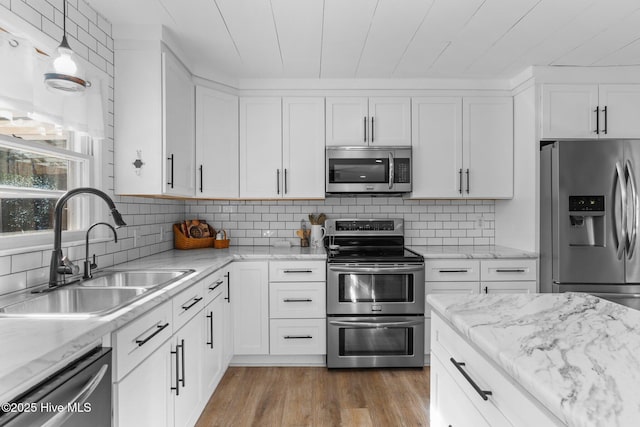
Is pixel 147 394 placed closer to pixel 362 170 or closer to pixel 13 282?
pixel 13 282

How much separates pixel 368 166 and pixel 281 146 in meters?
0.79

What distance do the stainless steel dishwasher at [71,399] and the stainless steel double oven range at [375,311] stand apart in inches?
75.6

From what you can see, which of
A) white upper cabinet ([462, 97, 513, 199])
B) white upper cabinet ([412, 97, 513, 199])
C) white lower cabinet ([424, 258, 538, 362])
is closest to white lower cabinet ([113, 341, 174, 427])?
white lower cabinet ([424, 258, 538, 362])

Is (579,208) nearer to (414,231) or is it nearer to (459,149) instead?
(459,149)

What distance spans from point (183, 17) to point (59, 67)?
1.08 metres

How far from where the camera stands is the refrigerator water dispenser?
2.68 m

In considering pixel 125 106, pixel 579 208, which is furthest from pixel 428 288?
pixel 125 106

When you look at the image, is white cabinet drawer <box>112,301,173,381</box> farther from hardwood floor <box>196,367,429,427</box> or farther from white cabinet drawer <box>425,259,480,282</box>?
white cabinet drawer <box>425,259,480,282</box>

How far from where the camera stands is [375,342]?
115 inches

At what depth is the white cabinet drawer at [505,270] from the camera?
2969 mm

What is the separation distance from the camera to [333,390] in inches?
103

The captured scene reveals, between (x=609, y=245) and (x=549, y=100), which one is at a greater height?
(x=549, y=100)

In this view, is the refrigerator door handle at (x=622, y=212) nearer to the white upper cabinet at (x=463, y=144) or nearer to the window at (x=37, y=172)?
the white upper cabinet at (x=463, y=144)

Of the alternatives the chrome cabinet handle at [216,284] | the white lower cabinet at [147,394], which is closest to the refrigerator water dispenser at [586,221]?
the chrome cabinet handle at [216,284]
